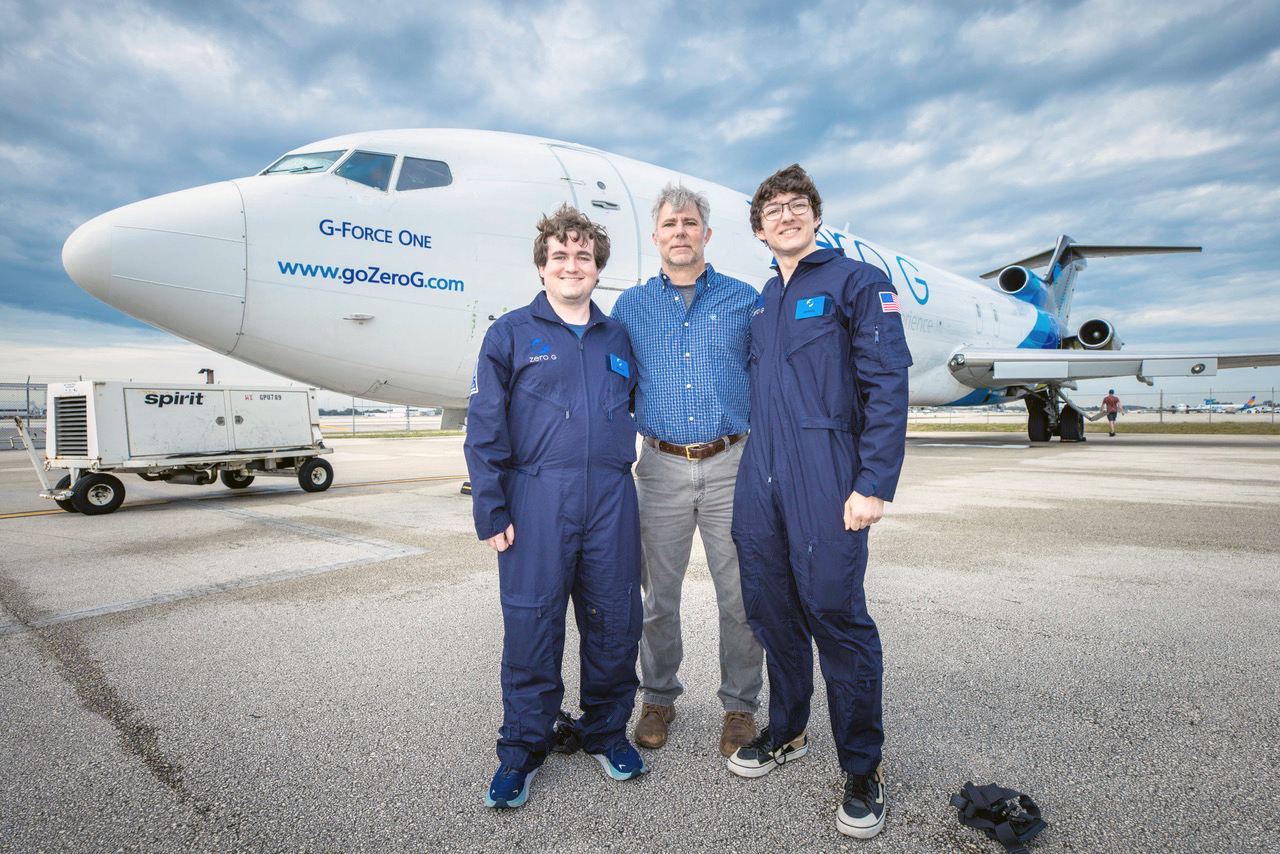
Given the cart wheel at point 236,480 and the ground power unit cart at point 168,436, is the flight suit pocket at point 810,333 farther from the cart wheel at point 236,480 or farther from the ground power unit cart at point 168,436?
the cart wheel at point 236,480

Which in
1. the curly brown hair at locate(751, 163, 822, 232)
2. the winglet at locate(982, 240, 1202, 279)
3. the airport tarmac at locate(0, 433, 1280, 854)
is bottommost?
the airport tarmac at locate(0, 433, 1280, 854)

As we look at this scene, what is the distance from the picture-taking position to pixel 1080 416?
1800cm

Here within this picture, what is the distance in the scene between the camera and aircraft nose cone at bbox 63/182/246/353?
4777 mm

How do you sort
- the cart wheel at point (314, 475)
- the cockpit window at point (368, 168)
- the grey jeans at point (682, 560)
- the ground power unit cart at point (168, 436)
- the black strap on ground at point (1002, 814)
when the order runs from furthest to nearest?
1. the cart wheel at point (314, 475)
2. the ground power unit cart at point (168, 436)
3. the cockpit window at point (368, 168)
4. the grey jeans at point (682, 560)
5. the black strap on ground at point (1002, 814)

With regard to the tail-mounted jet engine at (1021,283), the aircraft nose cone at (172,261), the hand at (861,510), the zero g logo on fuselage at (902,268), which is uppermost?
the tail-mounted jet engine at (1021,283)

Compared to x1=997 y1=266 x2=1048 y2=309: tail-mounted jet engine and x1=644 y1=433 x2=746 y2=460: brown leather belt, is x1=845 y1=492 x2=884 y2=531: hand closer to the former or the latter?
x1=644 y1=433 x2=746 y2=460: brown leather belt

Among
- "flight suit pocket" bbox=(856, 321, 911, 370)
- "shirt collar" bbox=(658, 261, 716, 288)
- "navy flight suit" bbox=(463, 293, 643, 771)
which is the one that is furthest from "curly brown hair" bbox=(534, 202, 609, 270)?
"flight suit pocket" bbox=(856, 321, 911, 370)

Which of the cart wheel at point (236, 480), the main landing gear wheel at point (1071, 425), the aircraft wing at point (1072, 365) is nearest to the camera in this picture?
the cart wheel at point (236, 480)

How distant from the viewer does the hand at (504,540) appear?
2.07 meters

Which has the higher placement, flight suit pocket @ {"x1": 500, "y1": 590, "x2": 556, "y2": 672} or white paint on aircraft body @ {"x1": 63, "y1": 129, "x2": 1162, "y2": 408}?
white paint on aircraft body @ {"x1": 63, "y1": 129, "x2": 1162, "y2": 408}

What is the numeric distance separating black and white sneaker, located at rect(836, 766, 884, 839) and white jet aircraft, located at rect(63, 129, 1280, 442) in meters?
→ 4.96

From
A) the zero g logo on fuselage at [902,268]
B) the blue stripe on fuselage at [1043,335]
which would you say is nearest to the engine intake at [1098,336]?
the blue stripe on fuselage at [1043,335]

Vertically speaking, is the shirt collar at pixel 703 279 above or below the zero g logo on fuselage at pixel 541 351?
above

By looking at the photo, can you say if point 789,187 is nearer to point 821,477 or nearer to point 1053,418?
point 821,477
